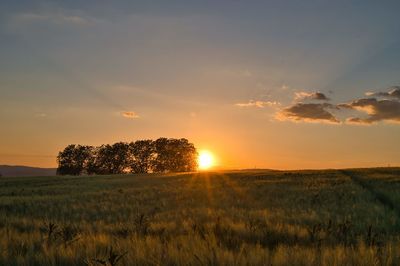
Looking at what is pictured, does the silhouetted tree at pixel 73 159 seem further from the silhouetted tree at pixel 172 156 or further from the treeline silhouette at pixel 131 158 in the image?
the silhouetted tree at pixel 172 156

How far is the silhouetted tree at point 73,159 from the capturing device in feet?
475

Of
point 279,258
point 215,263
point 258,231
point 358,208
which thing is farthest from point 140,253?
point 358,208

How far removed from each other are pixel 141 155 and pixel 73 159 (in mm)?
21325

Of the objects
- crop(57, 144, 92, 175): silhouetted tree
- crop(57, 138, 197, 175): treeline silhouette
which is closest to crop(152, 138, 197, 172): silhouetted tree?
crop(57, 138, 197, 175): treeline silhouette

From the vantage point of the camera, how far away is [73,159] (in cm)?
14712

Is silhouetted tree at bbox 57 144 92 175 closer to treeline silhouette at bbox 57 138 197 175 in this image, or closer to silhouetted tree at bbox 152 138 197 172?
treeline silhouette at bbox 57 138 197 175

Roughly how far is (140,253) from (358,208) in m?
12.2

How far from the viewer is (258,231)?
922 centimetres

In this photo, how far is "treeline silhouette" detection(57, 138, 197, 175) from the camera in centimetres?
14662

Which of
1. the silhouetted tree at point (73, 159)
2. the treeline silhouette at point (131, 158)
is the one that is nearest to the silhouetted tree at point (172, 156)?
the treeline silhouette at point (131, 158)

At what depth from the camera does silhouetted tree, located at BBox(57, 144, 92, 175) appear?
14488 cm

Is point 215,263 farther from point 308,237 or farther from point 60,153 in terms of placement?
point 60,153

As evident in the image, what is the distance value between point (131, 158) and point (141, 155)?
3334 mm

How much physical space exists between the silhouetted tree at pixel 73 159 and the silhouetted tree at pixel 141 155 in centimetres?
1377
